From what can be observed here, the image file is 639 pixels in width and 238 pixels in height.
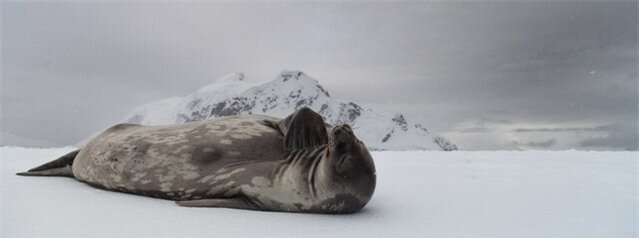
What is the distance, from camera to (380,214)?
2.84m

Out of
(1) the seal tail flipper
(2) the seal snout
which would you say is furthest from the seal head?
(1) the seal tail flipper

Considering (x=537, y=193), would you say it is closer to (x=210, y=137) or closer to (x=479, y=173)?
(x=479, y=173)

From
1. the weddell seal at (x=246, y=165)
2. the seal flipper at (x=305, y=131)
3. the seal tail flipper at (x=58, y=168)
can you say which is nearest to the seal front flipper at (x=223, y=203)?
the weddell seal at (x=246, y=165)

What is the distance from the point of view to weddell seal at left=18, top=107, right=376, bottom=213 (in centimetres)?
271

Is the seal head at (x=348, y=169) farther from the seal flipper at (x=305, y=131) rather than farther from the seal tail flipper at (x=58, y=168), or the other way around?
the seal tail flipper at (x=58, y=168)

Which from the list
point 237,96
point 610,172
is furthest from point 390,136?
point 610,172

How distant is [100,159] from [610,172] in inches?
194

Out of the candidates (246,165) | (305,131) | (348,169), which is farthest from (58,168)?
(348,169)

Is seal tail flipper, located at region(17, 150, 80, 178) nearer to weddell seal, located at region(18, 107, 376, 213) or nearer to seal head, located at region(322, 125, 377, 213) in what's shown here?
weddell seal, located at region(18, 107, 376, 213)

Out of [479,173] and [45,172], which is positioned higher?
[479,173]

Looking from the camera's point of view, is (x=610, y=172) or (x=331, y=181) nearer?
(x=331, y=181)

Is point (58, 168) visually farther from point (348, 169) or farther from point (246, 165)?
point (348, 169)

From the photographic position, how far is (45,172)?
4.45 meters

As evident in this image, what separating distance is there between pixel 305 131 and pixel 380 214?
69cm
